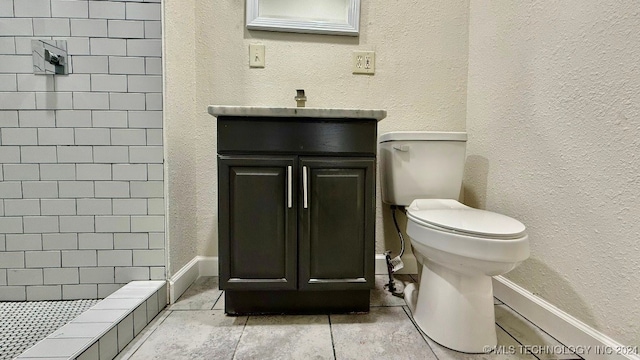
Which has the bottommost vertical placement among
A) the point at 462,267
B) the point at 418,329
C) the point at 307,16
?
the point at 418,329

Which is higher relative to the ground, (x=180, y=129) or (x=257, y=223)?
(x=180, y=129)

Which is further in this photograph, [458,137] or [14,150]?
[458,137]

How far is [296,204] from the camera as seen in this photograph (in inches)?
43.3

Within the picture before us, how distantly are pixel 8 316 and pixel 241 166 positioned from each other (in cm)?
104

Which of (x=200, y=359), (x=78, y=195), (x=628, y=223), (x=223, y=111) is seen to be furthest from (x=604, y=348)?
(x=78, y=195)

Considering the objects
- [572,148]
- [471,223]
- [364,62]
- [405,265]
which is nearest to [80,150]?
[364,62]

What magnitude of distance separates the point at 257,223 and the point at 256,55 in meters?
0.90

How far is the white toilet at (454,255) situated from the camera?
85 centimetres

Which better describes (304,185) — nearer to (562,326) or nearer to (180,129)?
(180,129)

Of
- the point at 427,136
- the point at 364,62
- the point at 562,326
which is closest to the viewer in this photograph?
the point at 562,326

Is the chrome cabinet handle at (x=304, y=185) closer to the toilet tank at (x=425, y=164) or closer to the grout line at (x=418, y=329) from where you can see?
the toilet tank at (x=425, y=164)

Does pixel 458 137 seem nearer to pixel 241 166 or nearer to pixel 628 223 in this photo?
pixel 628 223

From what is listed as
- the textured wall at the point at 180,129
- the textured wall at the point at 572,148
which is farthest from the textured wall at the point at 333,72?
the textured wall at the point at 572,148

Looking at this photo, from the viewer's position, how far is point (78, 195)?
1172mm
